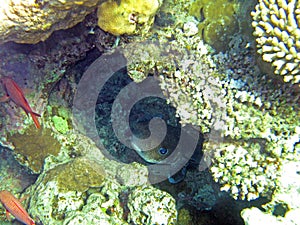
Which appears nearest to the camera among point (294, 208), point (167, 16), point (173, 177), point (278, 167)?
point (294, 208)

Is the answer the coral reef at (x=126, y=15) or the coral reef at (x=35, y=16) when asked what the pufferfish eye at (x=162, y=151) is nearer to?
the coral reef at (x=126, y=15)

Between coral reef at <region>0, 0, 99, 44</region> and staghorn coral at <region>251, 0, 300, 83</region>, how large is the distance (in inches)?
65.0

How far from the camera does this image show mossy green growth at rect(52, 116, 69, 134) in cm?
407

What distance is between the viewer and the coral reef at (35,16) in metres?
2.30

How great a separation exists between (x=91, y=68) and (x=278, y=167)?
272 cm

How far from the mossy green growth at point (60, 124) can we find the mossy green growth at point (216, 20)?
8.10 feet

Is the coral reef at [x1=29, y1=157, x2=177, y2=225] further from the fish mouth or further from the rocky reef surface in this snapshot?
the fish mouth

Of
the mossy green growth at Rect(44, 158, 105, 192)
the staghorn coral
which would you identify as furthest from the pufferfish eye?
the staghorn coral

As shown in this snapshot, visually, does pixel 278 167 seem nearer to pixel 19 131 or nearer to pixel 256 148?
pixel 256 148

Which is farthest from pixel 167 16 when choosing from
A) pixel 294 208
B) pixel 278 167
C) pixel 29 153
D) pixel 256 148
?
pixel 29 153

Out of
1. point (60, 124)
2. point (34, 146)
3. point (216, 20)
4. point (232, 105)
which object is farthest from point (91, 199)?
point (216, 20)

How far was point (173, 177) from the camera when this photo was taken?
3.72m

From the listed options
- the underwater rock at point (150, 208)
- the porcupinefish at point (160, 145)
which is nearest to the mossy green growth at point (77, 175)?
the underwater rock at point (150, 208)

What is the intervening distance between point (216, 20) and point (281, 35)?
0.92m
